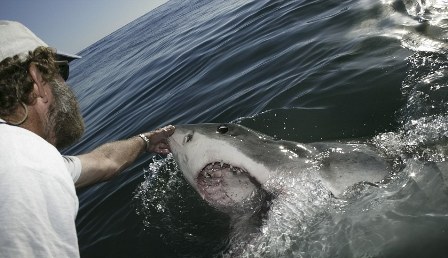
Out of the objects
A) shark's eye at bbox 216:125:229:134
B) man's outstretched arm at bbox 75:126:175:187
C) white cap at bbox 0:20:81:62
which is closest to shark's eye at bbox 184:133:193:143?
shark's eye at bbox 216:125:229:134

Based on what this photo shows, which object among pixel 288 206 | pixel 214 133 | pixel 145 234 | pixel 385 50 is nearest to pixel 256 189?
pixel 288 206

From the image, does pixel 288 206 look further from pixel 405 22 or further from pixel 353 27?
pixel 353 27

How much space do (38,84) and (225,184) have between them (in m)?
1.47

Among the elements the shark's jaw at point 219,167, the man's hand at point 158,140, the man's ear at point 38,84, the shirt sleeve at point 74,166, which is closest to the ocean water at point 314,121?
the shark's jaw at point 219,167

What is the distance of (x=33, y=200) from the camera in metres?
1.63

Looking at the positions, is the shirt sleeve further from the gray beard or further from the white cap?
the white cap

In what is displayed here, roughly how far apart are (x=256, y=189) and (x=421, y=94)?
2.98m

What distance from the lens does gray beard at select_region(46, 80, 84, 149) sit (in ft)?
8.57

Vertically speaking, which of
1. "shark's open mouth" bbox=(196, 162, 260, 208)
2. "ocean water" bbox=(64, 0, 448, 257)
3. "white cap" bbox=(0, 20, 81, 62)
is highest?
"white cap" bbox=(0, 20, 81, 62)

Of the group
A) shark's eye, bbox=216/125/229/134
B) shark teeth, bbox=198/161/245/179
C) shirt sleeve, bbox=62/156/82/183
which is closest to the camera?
shark teeth, bbox=198/161/245/179

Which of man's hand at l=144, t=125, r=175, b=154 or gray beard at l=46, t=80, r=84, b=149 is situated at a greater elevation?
gray beard at l=46, t=80, r=84, b=149

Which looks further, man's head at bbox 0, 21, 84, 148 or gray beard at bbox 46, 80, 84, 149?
gray beard at bbox 46, 80, 84, 149

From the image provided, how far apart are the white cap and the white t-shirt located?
52 cm

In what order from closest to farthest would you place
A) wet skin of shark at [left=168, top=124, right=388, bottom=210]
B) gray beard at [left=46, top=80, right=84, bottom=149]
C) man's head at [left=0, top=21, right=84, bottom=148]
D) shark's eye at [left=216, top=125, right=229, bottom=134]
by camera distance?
man's head at [left=0, top=21, right=84, bottom=148], gray beard at [left=46, top=80, right=84, bottom=149], wet skin of shark at [left=168, top=124, right=388, bottom=210], shark's eye at [left=216, top=125, right=229, bottom=134]
